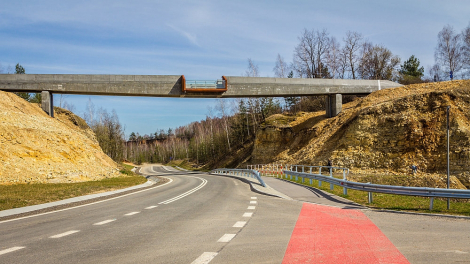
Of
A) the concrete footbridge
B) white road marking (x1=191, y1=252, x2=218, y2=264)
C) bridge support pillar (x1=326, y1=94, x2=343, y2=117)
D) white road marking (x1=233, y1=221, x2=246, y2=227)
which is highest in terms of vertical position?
the concrete footbridge

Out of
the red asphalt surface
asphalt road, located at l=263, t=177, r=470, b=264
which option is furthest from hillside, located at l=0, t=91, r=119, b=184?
asphalt road, located at l=263, t=177, r=470, b=264

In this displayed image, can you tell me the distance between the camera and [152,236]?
7969 mm

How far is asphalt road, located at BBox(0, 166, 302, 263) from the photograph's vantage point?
6.18 meters

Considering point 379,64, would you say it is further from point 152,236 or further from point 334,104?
point 152,236

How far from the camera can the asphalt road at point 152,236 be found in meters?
6.18

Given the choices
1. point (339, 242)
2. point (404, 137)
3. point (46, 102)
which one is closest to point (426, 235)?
point (339, 242)

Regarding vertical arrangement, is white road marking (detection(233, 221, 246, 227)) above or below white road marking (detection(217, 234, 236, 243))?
below

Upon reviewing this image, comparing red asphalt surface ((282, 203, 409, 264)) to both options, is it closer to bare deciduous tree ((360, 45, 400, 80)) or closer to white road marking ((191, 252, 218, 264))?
white road marking ((191, 252, 218, 264))

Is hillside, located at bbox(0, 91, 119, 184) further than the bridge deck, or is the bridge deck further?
the bridge deck

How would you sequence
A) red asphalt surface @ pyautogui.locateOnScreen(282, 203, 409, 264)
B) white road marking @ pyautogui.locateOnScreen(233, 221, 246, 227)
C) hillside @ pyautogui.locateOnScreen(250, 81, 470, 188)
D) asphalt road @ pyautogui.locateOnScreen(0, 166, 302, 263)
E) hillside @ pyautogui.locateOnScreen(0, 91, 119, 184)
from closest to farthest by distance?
red asphalt surface @ pyautogui.locateOnScreen(282, 203, 409, 264) < asphalt road @ pyautogui.locateOnScreen(0, 166, 302, 263) < white road marking @ pyautogui.locateOnScreen(233, 221, 246, 227) < hillside @ pyautogui.locateOnScreen(0, 91, 119, 184) < hillside @ pyautogui.locateOnScreen(250, 81, 470, 188)

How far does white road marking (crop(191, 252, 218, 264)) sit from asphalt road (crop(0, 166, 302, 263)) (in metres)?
0.02

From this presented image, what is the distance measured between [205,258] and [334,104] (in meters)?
45.1

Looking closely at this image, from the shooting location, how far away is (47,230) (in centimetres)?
893

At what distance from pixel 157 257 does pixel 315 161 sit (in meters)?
35.9
